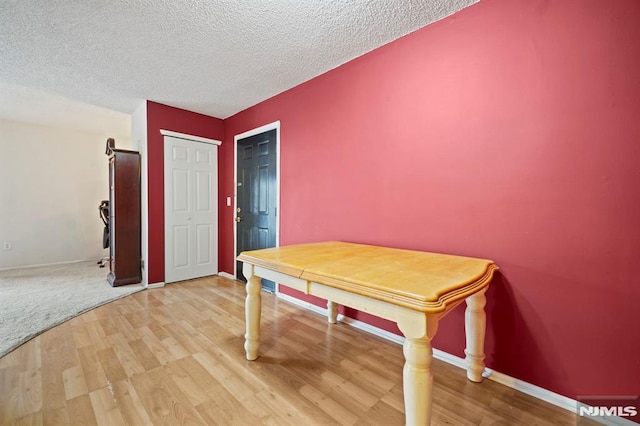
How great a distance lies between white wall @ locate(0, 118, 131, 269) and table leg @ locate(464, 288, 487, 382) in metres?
5.15

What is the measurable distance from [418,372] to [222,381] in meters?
1.17

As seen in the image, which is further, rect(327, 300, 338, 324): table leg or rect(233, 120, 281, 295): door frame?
rect(233, 120, 281, 295): door frame

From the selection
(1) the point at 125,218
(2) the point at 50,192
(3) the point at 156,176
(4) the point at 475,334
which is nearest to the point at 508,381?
(4) the point at 475,334

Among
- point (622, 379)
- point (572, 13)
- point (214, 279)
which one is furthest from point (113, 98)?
point (622, 379)

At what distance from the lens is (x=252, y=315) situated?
67.7 inches

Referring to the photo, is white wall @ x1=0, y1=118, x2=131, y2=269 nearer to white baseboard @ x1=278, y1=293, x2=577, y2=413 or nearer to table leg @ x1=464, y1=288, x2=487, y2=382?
white baseboard @ x1=278, y1=293, x2=577, y2=413

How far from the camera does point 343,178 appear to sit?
2.41 metres

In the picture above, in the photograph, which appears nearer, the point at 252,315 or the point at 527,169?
the point at 527,169

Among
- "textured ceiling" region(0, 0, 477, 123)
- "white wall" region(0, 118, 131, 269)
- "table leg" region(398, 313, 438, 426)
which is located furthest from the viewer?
"white wall" region(0, 118, 131, 269)

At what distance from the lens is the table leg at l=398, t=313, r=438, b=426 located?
0.93 m

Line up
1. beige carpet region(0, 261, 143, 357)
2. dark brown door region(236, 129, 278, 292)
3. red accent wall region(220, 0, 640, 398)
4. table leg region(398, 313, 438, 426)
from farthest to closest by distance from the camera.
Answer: dark brown door region(236, 129, 278, 292) < beige carpet region(0, 261, 143, 357) < red accent wall region(220, 0, 640, 398) < table leg region(398, 313, 438, 426)

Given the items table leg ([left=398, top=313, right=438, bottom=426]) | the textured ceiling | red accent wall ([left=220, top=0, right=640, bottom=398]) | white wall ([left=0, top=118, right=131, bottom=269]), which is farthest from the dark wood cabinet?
table leg ([left=398, top=313, right=438, bottom=426])

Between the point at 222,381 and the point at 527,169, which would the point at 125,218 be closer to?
the point at 222,381

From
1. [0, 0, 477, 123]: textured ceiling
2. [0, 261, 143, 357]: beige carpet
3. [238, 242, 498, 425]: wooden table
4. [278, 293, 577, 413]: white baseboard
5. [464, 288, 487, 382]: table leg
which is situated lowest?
[0, 261, 143, 357]: beige carpet
